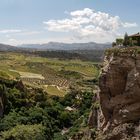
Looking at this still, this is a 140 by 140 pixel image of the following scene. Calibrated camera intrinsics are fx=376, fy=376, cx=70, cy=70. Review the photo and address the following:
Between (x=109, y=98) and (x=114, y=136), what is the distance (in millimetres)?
4848

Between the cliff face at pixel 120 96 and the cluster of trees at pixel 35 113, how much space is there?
1341 inches

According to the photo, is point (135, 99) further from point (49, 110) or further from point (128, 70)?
point (49, 110)

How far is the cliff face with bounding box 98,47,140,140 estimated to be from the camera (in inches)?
1663

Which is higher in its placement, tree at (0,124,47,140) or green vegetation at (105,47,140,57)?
green vegetation at (105,47,140,57)

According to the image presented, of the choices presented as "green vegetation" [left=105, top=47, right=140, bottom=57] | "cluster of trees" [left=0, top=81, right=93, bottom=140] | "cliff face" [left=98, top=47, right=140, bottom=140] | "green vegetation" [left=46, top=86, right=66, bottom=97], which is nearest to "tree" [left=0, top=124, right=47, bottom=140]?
"cluster of trees" [left=0, top=81, right=93, bottom=140]

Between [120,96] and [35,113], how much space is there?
5848cm

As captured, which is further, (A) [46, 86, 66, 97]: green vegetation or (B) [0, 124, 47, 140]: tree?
(A) [46, 86, 66, 97]: green vegetation

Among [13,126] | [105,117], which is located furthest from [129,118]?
[13,126]

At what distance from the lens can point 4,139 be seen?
3093 inches

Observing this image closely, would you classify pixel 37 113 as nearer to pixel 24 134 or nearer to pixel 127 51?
pixel 24 134

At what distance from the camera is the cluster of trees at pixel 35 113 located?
8224 cm

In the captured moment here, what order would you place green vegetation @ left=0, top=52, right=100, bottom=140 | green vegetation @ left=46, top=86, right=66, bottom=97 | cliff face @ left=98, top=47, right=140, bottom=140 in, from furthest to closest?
green vegetation @ left=46, top=86, right=66, bottom=97 < green vegetation @ left=0, top=52, right=100, bottom=140 < cliff face @ left=98, top=47, right=140, bottom=140

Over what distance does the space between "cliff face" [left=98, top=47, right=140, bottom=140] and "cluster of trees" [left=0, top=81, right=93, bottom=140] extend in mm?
34062

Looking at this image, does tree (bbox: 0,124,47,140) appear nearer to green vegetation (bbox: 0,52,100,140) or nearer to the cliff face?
green vegetation (bbox: 0,52,100,140)
